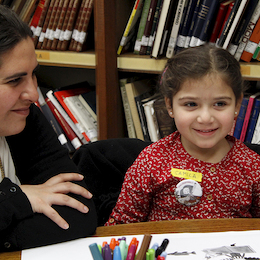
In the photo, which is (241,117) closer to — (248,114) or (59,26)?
(248,114)

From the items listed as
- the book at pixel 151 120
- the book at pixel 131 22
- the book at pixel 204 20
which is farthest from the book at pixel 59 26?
the book at pixel 204 20

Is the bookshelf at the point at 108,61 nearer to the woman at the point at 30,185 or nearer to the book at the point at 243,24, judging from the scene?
the book at the point at 243,24

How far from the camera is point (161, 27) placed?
1550 millimetres

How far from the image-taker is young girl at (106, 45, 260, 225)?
951 mm

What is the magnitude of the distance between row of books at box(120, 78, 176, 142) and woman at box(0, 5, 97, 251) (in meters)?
0.79

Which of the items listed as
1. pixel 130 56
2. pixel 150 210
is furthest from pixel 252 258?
pixel 130 56

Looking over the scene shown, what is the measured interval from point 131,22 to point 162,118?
0.50 m

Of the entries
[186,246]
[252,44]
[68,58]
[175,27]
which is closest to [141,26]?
[175,27]

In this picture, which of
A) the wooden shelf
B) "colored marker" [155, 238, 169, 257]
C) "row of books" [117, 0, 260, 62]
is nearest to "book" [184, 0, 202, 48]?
"row of books" [117, 0, 260, 62]

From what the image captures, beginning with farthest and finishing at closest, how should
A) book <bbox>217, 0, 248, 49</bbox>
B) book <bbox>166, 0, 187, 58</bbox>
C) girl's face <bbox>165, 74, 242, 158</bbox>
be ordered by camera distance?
book <bbox>166, 0, 187, 58</bbox>
book <bbox>217, 0, 248, 49</bbox>
girl's face <bbox>165, 74, 242, 158</bbox>

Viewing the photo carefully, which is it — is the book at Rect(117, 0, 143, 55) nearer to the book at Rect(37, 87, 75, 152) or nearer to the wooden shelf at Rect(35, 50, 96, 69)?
the wooden shelf at Rect(35, 50, 96, 69)

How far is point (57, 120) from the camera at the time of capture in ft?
6.38

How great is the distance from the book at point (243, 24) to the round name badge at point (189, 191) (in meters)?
0.78

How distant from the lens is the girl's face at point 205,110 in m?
0.93
